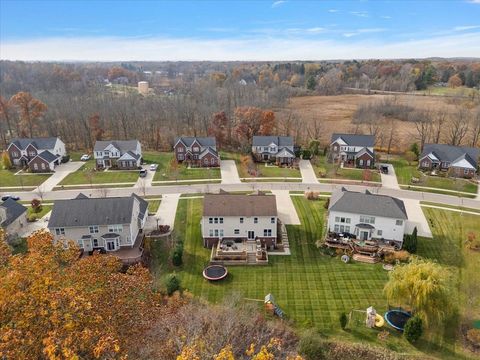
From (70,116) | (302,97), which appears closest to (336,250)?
(70,116)

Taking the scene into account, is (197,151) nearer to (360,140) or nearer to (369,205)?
(360,140)

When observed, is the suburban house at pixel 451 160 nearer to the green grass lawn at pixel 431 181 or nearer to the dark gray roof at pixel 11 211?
the green grass lawn at pixel 431 181

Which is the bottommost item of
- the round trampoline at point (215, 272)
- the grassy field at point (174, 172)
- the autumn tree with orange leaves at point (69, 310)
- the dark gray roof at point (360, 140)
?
the round trampoline at point (215, 272)

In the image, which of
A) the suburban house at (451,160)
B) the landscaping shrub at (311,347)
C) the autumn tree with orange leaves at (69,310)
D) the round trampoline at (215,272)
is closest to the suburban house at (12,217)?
the round trampoline at (215,272)

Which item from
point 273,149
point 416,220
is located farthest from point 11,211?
point 416,220

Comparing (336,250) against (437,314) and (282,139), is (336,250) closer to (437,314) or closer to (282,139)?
(437,314)

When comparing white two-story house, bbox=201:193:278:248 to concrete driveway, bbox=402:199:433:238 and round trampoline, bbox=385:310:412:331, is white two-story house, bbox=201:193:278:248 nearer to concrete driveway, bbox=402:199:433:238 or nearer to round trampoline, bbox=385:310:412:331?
round trampoline, bbox=385:310:412:331
